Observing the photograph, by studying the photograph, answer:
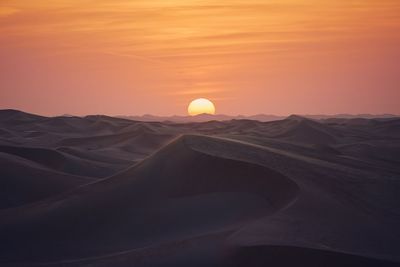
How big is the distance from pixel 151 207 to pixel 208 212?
0.52 m

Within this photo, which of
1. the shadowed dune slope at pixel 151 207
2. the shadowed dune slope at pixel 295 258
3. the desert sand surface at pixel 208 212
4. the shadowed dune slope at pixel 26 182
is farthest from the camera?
the shadowed dune slope at pixel 26 182

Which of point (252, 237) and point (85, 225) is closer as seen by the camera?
point (252, 237)

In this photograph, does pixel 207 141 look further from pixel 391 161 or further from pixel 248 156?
pixel 391 161

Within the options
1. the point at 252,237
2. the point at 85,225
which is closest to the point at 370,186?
the point at 252,237

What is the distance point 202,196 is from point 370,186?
151cm

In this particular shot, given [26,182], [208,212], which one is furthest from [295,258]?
[26,182]

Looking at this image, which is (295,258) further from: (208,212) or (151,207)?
(151,207)

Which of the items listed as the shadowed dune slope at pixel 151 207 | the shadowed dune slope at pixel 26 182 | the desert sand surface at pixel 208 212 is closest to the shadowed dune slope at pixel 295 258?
the desert sand surface at pixel 208 212

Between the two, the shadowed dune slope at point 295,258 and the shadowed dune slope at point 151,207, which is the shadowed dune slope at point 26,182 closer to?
the shadowed dune slope at point 151,207

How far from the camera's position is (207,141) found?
6.38m

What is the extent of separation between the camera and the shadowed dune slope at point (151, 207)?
4.61m

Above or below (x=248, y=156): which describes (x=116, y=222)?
below

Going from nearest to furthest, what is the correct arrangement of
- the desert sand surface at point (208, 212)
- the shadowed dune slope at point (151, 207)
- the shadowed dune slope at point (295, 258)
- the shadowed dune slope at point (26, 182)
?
the shadowed dune slope at point (295, 258) < the desert sand surface at point (208, 212) < the shadowed dune slope at point (151, 207) < the shadowed dune slope at point (26, 182)

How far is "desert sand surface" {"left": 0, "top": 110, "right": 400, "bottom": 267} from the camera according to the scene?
3.86m
